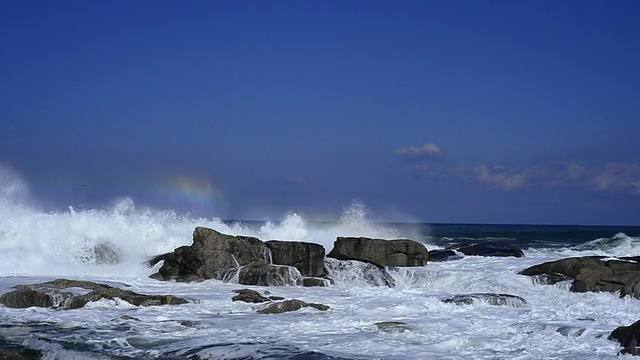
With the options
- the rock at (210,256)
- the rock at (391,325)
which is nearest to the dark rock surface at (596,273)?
the rock at (391,325)

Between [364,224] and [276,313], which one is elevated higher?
[364,224]

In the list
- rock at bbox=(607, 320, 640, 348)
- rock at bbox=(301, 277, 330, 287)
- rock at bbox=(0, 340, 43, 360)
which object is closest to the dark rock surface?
rock at bbox=(301, 277, 330, 287)

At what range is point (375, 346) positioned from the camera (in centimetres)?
1091

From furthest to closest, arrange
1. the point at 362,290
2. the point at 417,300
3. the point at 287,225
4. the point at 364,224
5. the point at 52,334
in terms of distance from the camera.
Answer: the point at 364,224, the point at 287,225, the point at 362,290, the point at 417,300, the point at 52,334

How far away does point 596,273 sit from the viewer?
59.9 ft

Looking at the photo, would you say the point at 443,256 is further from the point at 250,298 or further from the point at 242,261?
the point at 250,298

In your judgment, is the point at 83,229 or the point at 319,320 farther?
the point at 83,229

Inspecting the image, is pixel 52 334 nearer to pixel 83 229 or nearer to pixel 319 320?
pixel 319 320

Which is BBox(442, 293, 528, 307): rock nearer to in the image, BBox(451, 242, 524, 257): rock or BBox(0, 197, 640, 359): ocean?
BBox(0, 197, 640, 359): ocean

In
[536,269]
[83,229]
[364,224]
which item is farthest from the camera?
[364,224]

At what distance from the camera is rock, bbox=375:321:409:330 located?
12469mm

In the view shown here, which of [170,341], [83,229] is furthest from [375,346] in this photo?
[83,229]

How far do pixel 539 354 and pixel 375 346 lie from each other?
2.42 meters

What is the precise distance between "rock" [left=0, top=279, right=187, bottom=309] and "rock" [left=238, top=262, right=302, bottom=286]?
4.08 meters
